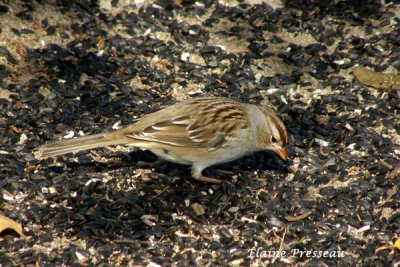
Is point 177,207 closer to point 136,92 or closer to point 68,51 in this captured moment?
point 136,92

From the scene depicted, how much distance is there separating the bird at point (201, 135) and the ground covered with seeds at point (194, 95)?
21cm

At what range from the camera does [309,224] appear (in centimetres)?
598

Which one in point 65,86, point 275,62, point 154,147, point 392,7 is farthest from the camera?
point 392,7

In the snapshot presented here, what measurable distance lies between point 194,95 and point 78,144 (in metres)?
1.63

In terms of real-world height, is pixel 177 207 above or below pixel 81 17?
below

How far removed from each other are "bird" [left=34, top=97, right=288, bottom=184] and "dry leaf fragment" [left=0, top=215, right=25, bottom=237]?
0.90 meters

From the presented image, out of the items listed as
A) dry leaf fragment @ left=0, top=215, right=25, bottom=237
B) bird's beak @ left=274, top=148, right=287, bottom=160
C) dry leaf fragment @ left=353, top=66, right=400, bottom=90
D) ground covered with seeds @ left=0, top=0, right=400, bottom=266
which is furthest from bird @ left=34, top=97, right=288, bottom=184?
dry leaf fragment @ left=353, top=66, right=400, bottom=90

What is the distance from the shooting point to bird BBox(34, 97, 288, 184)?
20.8 feet

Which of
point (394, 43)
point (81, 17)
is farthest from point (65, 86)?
point (394, 43)

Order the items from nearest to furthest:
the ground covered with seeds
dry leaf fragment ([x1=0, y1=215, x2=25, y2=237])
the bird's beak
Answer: dry leaf fragment ([x1=0, y1=215, x2=25, y2=237]), the ground covered with seeds, the bird's beak

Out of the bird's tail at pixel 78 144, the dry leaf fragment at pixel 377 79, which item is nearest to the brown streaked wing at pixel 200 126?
the bird's tail at pixel 78 144

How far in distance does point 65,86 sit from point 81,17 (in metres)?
1.13

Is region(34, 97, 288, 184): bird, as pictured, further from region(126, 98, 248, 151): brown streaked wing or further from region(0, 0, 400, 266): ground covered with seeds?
region(0, 0, 400, 266): ground covered with seeds

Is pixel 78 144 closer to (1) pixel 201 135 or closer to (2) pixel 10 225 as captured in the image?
(2) pixel 10 225
